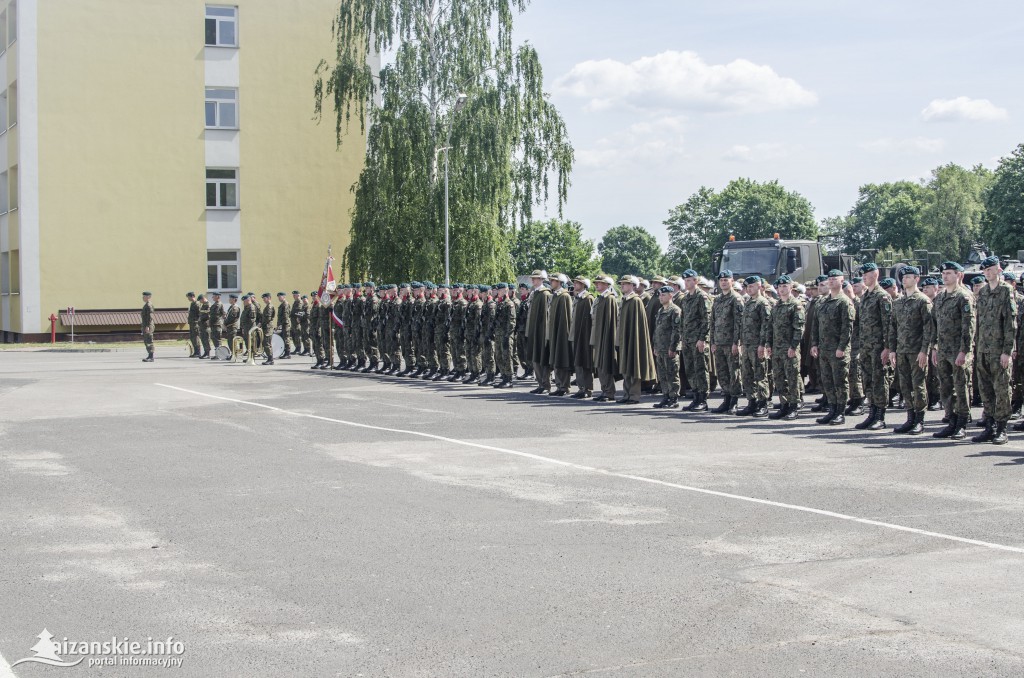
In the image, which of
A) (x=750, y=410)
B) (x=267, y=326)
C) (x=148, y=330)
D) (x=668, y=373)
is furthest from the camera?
(x=148, y=330)

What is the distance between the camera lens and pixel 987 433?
1318 cm

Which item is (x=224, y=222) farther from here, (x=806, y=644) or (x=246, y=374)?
(x=806, y=644)

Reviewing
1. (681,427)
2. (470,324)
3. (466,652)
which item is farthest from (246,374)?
(466,652)

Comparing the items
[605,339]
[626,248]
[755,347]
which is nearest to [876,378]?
[755,347]

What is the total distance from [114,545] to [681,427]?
8599 mm

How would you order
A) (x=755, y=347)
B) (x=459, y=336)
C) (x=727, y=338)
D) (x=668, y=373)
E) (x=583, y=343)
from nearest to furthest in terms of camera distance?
(x=755, y=347), (x=727, y=338), (x=668, y=373), (x=583, y=343), (x=459, y=336)

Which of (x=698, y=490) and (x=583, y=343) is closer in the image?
(x=698, y=490)

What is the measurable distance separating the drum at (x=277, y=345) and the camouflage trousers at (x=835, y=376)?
1874 cm

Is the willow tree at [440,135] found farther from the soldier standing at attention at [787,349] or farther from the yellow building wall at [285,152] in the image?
the soldier standing at attention at [787,349]

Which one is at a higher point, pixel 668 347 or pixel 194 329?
pixel 194 329

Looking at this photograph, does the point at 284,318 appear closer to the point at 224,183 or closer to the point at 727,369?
the point at 224,183

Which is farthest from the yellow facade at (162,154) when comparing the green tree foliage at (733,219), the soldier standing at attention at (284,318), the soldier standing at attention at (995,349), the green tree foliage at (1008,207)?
the green tree foliage at (733,219)

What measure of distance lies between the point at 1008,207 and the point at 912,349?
6566 cm

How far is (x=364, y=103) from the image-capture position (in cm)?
4212
